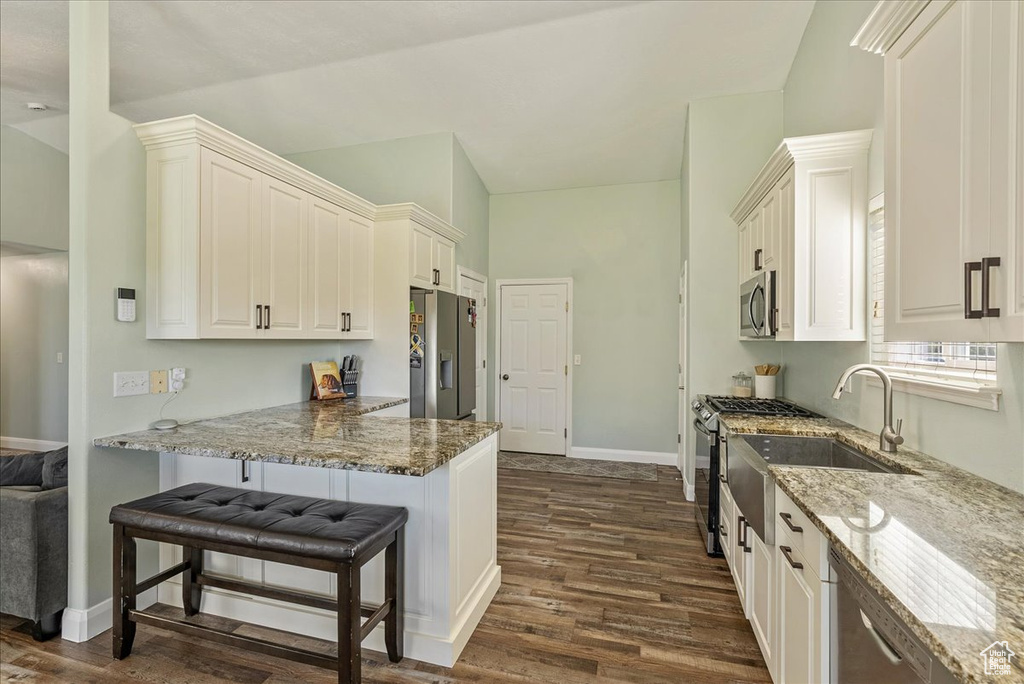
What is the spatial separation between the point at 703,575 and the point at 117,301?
11.3ft

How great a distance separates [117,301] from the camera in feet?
6.98

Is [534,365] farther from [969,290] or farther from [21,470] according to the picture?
[969,290]

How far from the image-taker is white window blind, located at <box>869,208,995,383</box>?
59.6 inches

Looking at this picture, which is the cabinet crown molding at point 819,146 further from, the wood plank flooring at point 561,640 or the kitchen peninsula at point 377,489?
the wood plank flooring at point 561,640

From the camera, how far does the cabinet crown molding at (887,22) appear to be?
125cm

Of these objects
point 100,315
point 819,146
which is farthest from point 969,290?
point 100,315

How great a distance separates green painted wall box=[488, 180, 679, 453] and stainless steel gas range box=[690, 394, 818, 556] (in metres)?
1.99

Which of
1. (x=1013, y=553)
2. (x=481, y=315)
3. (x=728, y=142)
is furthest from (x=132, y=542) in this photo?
(x=728, y=142)

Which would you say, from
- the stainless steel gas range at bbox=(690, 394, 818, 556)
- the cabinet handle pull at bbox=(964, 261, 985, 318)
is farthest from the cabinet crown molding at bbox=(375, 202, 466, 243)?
the cabinet handle pull at bbox=(964, 261, 985, 318)

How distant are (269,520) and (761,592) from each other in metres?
1.99

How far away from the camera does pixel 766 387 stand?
3400 mm

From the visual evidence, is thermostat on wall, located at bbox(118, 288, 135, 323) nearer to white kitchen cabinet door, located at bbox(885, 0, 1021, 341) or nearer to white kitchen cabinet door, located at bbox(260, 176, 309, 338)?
white kitchen cabinet door, located at bbox(260, 176, 309, 338)

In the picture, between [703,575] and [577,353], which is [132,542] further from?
[577,353]

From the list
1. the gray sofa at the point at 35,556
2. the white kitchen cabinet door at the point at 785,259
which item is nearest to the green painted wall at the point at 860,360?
the white kitchen cabinet door at the point at 785,259
